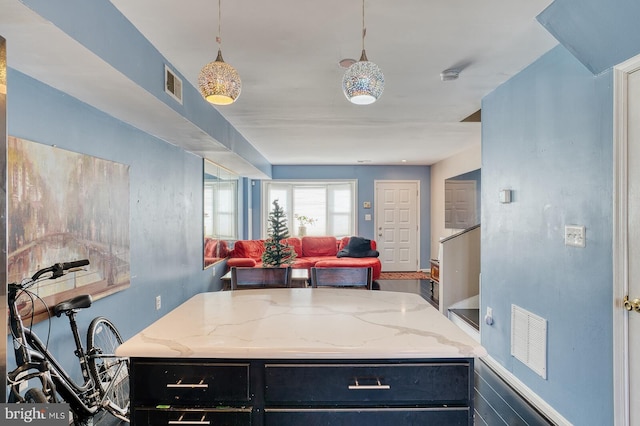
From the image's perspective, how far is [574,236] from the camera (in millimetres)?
2021

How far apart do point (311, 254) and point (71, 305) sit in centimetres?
547

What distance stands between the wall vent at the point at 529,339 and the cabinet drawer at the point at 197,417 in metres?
2.06

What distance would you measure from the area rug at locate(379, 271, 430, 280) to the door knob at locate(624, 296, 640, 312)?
552 cm

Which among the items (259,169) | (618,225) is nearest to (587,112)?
(618,225)

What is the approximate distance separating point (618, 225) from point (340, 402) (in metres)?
1.63

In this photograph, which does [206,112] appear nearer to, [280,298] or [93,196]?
[93,196]

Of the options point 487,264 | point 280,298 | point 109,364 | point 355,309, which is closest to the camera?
point 355,309

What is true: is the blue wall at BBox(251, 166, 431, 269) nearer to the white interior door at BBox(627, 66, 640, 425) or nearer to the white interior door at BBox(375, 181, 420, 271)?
the white interior door at BBox(375, 181, 420, 271)

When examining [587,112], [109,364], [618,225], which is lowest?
[109,364]

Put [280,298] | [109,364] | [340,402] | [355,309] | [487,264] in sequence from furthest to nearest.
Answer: [487,264] → [109,364] → [280,298] → [355,309] → [340,402]

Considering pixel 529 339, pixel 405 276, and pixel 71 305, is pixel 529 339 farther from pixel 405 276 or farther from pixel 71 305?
pixel 405 276

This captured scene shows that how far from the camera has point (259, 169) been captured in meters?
6.23

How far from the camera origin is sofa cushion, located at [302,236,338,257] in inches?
287

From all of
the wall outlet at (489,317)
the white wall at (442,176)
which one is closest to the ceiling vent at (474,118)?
the white wall at (442,176)
